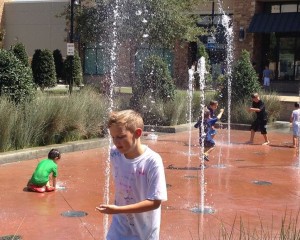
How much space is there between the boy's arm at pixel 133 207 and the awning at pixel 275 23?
30.2 m

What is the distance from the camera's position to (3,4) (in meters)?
45.9

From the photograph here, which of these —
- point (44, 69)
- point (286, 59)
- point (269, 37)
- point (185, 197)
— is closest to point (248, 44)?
point (269, 37)

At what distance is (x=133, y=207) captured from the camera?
3.45 m

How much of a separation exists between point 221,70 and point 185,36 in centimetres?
1056

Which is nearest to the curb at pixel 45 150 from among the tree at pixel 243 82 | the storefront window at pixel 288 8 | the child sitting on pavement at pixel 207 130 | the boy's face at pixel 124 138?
the child sitting on pavement at pixel 207 130

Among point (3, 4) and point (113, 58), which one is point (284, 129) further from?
point (3, 4)

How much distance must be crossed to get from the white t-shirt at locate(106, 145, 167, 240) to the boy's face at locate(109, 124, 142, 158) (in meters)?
0.11

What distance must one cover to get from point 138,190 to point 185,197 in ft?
14.9

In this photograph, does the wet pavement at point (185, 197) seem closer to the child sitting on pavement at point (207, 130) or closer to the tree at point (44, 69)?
the child sitting on pavement at point (207, 130)

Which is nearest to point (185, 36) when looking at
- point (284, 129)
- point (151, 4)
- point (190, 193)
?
point (151, 4)

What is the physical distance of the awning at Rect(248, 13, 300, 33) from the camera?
32344mm

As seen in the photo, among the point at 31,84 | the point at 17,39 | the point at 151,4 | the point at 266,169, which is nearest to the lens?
the point at 266,169

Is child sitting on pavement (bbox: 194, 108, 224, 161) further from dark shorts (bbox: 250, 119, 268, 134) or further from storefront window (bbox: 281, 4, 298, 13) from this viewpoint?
storefront window (bbox: 281, 4, 298, 13)

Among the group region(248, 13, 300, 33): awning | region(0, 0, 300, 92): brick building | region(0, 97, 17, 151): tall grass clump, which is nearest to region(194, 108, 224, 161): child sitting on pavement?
region(0, 97, 17, 151): tall grass clump
